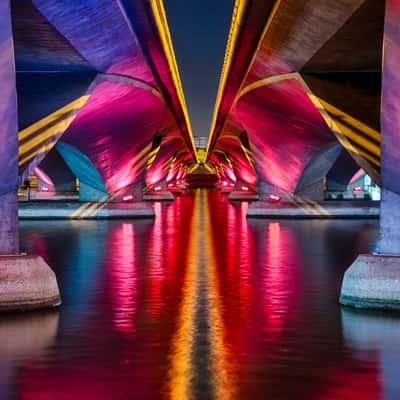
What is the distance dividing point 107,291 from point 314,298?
3.89 metres

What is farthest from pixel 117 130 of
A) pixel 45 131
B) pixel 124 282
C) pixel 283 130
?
pixel 124 282

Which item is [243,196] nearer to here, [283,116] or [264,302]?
[283,116]

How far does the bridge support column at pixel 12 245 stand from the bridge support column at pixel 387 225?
5076mm

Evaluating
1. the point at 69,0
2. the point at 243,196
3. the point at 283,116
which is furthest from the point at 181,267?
the point at 243,196

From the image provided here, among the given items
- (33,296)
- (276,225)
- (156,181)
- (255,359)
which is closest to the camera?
Result: (255,359)

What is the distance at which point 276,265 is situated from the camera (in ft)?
70.8

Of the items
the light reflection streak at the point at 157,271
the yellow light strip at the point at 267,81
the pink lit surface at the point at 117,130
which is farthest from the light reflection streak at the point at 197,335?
the pink lit surface at the point at 117,130

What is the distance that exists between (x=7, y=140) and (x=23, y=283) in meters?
2.37

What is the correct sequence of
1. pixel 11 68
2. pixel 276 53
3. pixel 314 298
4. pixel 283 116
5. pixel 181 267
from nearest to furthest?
pixel 11 68, pixel 314 298, pixel 181 267, pixel 276 53, pixel 283 116

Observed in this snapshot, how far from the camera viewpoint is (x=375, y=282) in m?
14.8

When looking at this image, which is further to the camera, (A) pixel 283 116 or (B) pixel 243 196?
(B) pixel 243 196

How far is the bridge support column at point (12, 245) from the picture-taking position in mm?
13547

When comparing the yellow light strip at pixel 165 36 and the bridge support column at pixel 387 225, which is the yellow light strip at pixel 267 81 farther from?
the bridge support column at pixel 387 225

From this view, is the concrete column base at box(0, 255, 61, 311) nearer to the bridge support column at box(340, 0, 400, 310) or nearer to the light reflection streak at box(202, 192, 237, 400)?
the light reflection streak at box(202, 192, 237, 400)
